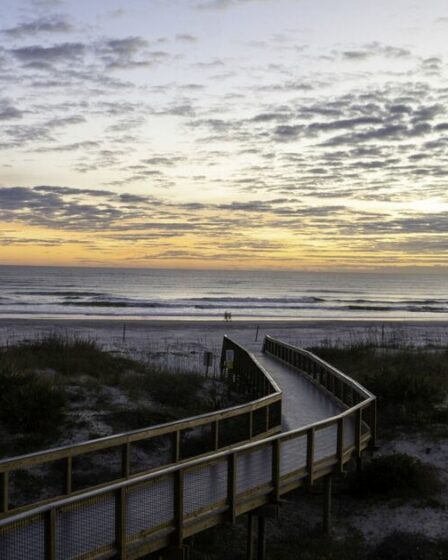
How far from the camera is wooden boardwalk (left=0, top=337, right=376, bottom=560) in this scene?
23.0ft

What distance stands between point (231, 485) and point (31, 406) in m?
7.12

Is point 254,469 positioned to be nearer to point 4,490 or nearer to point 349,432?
point 349,432

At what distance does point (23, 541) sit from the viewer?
22.6 ft

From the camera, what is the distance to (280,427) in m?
12.7

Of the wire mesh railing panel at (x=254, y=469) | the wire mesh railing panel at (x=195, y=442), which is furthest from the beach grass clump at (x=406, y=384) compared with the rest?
the wire mesh railing panel at (x=254, y=469)

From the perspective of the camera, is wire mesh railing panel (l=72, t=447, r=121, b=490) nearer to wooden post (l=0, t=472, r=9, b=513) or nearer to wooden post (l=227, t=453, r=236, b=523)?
wooden post (l=0, t=472, r=9, b=513)

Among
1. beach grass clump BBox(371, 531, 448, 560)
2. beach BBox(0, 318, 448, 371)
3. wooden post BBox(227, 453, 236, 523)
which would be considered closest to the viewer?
wooden post BBox(227, 453, 236, 523)

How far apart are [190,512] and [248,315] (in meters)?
52.6

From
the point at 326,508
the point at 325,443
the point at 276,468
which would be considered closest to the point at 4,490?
the point at 276,468

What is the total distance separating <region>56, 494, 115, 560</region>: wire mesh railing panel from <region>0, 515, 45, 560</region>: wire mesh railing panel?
0.80ft

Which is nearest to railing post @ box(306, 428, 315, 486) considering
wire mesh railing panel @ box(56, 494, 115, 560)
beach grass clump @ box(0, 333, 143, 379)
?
wire mesh railing panel @ box(56, 494, 115, 560)

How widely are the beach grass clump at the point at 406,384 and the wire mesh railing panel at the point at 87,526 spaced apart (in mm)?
9681

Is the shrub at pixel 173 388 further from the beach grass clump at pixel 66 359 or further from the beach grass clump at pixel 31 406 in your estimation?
the beach grass clump at pixel 31 406

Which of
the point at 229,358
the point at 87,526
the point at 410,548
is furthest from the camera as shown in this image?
the point at 229,358
